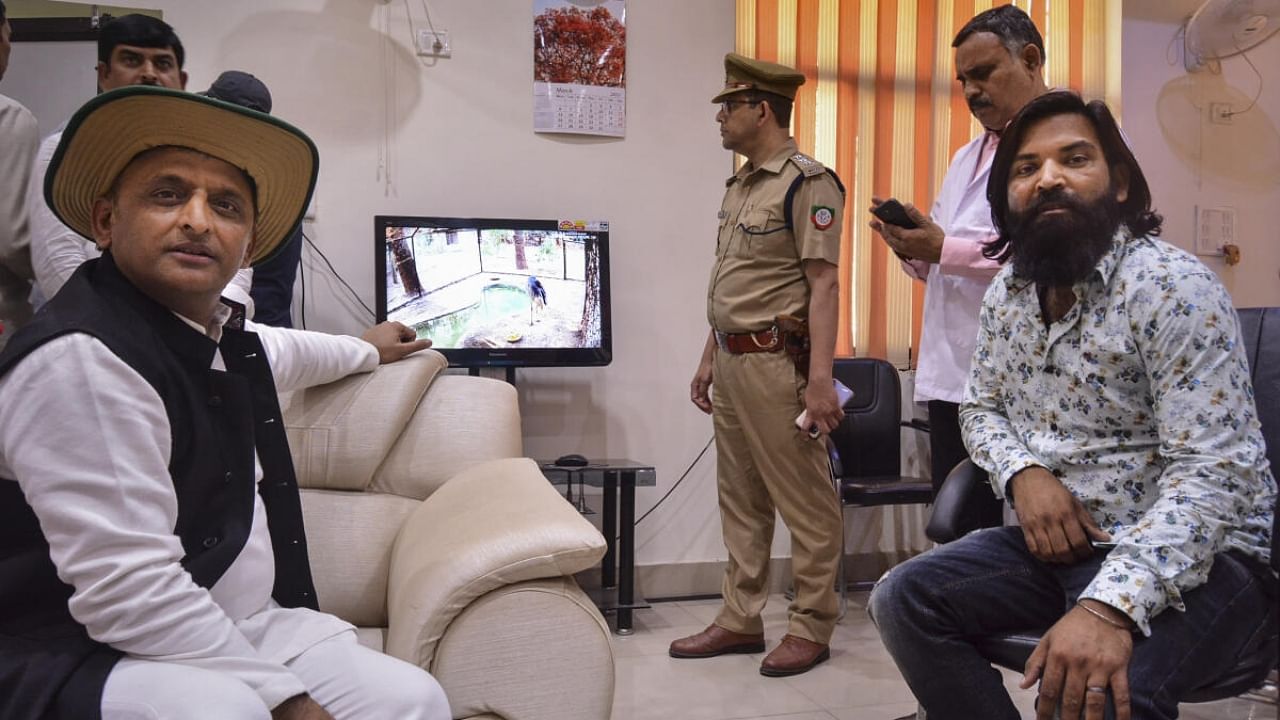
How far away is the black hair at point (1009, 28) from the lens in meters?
2.11

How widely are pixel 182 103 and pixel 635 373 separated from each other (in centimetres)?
248

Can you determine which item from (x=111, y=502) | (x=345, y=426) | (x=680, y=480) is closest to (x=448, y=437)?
(x=345, y=426)

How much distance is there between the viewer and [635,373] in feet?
11.8

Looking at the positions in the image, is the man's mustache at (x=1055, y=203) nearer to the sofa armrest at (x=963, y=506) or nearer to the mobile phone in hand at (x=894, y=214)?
the sofa armrest at (x=963, y=506)

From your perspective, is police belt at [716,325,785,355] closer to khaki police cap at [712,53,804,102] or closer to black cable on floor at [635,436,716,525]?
khaki police cap at [712,53,804,102]

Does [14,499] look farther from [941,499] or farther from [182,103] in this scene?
[941,499]

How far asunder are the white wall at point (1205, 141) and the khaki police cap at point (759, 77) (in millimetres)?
2236

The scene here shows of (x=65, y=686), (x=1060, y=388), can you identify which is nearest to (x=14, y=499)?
(x=65, y=686)

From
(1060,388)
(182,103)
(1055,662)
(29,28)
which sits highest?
(29,28)

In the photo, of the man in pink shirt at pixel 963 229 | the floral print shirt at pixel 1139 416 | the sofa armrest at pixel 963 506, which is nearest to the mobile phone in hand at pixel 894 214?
the man in pink shirt at pixel 963 229

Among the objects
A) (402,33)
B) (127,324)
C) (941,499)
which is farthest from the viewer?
(402,33)

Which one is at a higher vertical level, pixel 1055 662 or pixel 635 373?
pixel 635 373

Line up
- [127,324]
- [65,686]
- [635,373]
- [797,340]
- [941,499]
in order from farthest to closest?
[635,373], [797,340], [941,499], [127,324], [65,686]

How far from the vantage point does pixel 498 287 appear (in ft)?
10.6
